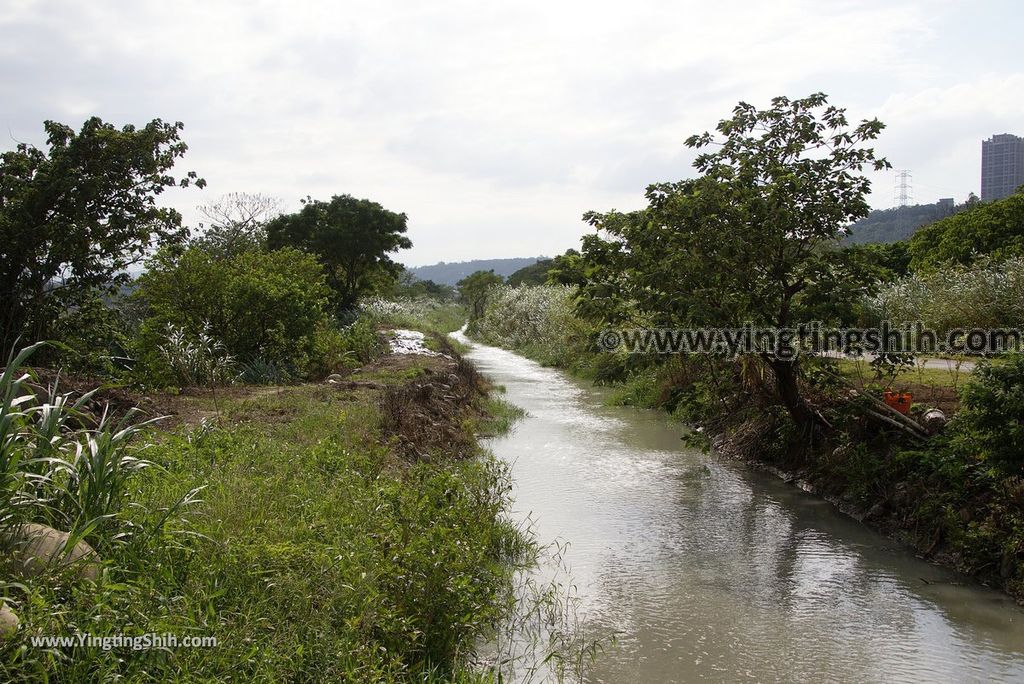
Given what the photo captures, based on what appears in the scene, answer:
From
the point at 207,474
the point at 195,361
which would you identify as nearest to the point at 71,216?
the point at 195,361

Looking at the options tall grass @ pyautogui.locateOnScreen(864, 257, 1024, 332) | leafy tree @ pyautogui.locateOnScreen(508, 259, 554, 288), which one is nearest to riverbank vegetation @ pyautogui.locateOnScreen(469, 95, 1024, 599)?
tall grass @ pyautogui.locateOnScreen(864, 257, 1024, 332)

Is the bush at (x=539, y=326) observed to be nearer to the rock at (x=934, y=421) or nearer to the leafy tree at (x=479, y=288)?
the leafy tree at (x=479, y=288)

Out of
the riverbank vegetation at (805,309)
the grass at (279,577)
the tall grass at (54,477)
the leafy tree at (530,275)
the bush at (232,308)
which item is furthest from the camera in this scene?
the leafy tree at (530,275)

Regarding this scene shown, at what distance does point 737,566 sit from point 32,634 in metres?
6.05

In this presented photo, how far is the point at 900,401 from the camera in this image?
9289 millimetres

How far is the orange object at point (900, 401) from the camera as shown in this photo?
9.24 metres

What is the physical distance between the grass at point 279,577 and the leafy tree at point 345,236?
73.6 ft

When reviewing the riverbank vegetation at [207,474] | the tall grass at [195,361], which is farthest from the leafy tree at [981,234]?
the tall grass at [195,361]

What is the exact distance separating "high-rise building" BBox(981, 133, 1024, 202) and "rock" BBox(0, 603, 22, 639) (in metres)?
144

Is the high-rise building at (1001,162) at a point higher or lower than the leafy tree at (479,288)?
higher

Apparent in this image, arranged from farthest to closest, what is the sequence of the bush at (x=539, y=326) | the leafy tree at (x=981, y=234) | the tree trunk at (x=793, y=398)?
the bush at (x=539, y=326), the leafy tree at (x=981, y=234), the tree trunk at (x=793, y=398)

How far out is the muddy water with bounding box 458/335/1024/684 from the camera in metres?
5.44

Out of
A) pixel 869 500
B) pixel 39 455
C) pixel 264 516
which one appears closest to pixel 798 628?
pixel 869 500

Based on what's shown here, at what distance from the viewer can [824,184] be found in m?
9.58
